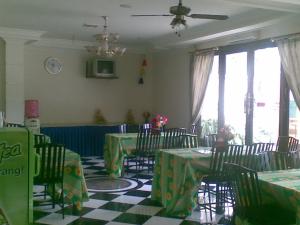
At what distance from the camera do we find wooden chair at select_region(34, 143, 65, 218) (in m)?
3.88

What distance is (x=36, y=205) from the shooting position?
178 inches

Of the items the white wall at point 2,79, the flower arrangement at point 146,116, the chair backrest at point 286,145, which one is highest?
the white wall at point 2,79

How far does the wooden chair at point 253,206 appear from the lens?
9.07 feet

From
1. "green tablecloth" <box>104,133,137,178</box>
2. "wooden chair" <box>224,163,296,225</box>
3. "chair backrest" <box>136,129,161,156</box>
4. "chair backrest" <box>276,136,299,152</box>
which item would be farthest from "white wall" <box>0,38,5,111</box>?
"wooden chair" <box>224,163,296,225</box>

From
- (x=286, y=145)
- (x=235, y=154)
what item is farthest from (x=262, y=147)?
(x=286, y=145)

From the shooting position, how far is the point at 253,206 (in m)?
2.85

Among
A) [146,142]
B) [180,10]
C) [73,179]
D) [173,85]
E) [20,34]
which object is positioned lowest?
[73,179]

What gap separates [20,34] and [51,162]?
3943 mm

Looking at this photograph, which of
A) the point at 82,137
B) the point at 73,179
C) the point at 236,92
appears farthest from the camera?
the point at 82,137

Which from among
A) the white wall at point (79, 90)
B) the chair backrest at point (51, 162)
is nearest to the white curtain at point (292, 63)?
the chair backrest at point (51, 162)

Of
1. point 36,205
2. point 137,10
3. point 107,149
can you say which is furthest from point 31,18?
point 36,205

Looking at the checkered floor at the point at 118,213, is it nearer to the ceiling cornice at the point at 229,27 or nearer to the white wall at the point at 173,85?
the ceiling cornice at the point at 229,27

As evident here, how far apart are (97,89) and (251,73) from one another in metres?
3.82

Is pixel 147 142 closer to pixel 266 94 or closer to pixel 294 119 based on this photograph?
pixel 266 94
